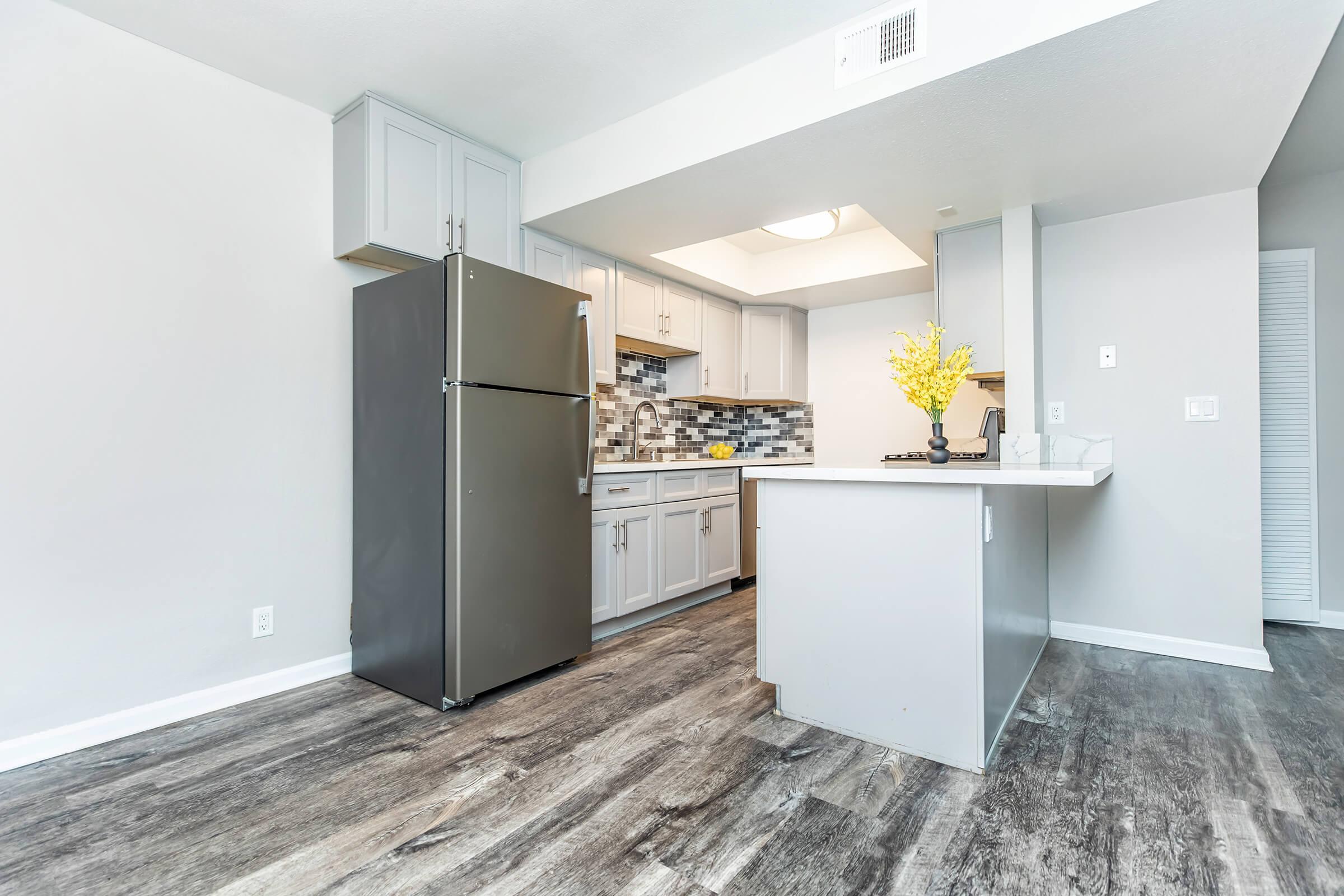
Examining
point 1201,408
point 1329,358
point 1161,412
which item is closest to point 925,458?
point 1161,412

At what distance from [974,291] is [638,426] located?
2.21 metres

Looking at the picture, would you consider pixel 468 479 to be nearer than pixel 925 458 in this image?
Yes

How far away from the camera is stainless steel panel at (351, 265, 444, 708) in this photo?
7.80ft

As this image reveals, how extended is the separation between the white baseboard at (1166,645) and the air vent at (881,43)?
275cm

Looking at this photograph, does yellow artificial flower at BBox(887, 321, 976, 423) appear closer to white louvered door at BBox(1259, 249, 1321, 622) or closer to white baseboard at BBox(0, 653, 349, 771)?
white louvered door at BBox(1259, 249, 1321, 622)

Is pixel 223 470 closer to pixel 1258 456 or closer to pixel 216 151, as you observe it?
pixel 216 151

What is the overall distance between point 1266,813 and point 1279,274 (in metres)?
3.17

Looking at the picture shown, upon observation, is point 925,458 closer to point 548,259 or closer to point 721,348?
point 721,348

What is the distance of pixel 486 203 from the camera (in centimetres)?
300

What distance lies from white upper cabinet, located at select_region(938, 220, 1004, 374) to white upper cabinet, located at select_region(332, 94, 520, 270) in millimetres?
2298

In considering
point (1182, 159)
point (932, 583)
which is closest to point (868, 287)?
point (1182, 159)

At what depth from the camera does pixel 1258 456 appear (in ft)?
9.17

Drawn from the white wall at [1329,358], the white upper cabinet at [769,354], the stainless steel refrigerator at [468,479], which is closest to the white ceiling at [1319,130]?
the white wall at [1329,358]

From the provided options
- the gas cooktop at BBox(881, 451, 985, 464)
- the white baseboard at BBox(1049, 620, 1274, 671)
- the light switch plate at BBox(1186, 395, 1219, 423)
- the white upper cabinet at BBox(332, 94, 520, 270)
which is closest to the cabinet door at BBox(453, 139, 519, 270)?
the white upper cabinet at BBox(332, 94, 520, 270)
